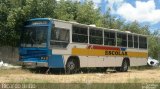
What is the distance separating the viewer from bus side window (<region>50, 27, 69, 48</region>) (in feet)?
74.9

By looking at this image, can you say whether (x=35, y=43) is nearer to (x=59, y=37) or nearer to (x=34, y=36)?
(x=34, y=36)

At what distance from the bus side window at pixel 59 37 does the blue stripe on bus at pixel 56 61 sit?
23.2 inches

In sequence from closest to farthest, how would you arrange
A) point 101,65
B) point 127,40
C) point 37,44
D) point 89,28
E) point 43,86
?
point 43,86 < point 37,44 < point 89,28 < point 101,65 < point 127,40

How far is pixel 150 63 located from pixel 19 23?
63.2 feet

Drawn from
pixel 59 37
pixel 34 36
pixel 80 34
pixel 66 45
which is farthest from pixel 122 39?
pixel 34 36

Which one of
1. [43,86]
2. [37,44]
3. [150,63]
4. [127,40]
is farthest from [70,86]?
[150,63]

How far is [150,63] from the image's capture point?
137 ft

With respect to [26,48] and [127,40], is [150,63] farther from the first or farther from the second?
[26,48]

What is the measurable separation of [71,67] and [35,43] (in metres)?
2.53

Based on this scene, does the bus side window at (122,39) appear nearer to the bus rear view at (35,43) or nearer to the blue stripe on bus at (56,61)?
the blue stripe on bus at (56,61)

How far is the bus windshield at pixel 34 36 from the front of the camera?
22817 millimetres

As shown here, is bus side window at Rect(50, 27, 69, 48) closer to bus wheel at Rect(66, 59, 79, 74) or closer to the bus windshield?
the bus windshield

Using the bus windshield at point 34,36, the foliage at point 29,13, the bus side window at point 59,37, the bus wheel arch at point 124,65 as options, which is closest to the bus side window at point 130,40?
the bus wheel arch at point 124,65

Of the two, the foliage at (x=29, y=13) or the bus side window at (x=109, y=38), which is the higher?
the foliage at (x=29, y=13)
